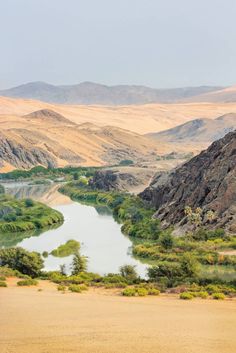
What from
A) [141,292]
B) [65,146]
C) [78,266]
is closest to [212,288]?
[141,292]

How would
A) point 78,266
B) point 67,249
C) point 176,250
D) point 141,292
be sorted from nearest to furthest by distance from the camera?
1. point 141,292
2. point 78,266
3. point 176,250
4. point 67,249

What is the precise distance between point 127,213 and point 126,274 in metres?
31.6

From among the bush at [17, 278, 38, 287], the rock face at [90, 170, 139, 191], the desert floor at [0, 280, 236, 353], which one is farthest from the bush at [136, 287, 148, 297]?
the rock face at [90, 170, 139, 191]

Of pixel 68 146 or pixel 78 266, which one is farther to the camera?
pixel 68 146

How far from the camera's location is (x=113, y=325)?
17.6 metres

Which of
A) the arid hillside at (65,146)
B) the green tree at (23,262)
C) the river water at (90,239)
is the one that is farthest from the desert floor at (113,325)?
the arid hillside at (65,146)

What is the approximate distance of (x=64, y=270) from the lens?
36906mm

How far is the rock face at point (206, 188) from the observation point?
51344 mm

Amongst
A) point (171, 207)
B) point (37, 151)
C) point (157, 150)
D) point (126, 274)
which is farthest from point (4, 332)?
point (157, 150)

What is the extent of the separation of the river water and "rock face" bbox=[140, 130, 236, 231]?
5102 millimetres

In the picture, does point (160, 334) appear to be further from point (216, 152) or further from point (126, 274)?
point (216, 152)

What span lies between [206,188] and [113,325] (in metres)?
39.1

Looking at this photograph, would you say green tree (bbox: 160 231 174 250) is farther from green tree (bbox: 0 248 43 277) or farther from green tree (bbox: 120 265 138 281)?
green tree (bbox: 0 248 43 277)

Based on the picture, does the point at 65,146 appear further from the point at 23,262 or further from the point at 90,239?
the point at 23,262
